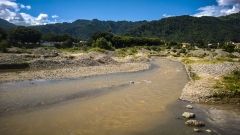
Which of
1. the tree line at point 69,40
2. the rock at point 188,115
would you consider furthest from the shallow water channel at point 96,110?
the tree line at point 69,40

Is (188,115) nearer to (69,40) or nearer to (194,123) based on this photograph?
(194,123)

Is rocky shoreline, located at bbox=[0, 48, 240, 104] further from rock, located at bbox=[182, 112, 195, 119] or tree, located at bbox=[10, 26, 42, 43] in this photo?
tree, located at bbox=[10, 26, 42, 43]

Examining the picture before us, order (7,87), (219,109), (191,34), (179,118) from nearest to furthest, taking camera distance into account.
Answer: (179,118) < (219,109) < (7,87) < (191,34)

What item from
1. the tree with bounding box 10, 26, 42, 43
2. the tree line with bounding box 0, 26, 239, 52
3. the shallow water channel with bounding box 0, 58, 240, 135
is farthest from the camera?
the tree with bounding box 10, 26, 42, 43

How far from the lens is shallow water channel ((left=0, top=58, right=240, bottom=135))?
47.7 ft

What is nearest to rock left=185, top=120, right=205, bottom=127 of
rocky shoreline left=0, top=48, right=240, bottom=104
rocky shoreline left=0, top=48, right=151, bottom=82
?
rocky shoreline left=0, top=48, right=240, bottom=104

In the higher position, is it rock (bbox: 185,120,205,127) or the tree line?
the tree line

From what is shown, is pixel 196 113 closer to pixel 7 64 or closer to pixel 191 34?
pixel 7 64

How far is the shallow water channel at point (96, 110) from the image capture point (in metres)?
14.5

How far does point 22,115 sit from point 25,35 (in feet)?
298

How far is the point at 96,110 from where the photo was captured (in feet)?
60.3

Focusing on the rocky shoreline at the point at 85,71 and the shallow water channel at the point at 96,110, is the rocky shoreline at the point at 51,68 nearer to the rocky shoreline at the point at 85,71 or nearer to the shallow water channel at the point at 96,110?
the rocky shoreline at the point at 85,71

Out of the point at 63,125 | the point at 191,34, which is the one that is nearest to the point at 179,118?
the point at 63,125

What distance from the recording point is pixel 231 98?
2041cm
